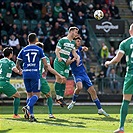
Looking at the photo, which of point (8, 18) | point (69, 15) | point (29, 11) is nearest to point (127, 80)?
point (8, 18)

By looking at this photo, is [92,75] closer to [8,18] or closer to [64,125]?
[8,18]

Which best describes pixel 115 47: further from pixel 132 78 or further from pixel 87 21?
pixel 132 78

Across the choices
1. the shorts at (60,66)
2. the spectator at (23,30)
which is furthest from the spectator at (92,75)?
the shorts at (60,66)

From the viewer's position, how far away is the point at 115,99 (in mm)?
28391

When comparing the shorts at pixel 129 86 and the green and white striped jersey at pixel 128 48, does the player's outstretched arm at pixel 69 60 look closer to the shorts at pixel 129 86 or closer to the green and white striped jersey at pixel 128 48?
the green and white striped jersey at pixel 128 48

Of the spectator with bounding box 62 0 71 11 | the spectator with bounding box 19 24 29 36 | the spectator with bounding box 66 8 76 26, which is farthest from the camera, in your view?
the spectator with bounding box 62 0 71 11

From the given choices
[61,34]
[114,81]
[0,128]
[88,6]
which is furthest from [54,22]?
[0,128]

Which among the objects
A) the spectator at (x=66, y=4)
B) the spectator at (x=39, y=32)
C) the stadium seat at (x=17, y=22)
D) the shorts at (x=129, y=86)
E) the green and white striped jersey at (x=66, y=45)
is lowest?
the shorts at (x=129, y=86)

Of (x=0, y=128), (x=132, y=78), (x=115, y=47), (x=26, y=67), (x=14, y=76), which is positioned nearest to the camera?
(x=132, y=78)

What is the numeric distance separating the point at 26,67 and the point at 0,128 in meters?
2.53

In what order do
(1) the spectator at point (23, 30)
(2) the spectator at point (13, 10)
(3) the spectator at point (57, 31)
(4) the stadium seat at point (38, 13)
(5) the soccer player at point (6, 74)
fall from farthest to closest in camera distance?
1. (4) the stadium seat at point (38, 13)
2. (2) the spectator at point (13, 10)
3. (3) the spectator at point (57, 31)
4. (1) the spectator at point (23, 30)
5. (5) the soccer player at point (6, 74)

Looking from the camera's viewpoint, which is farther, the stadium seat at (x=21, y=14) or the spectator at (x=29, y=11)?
the stadium seat at (x=21, y=14)

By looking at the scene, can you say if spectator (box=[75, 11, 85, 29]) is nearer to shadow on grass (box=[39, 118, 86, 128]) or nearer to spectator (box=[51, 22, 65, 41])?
spectator (box=[51, 22, 65, 41])

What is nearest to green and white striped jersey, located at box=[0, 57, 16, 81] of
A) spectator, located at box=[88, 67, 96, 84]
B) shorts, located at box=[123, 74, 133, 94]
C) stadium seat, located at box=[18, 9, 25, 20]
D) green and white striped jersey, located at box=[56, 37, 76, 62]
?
green and white striped jersey, located at box=[56, 37, 76, 62]
